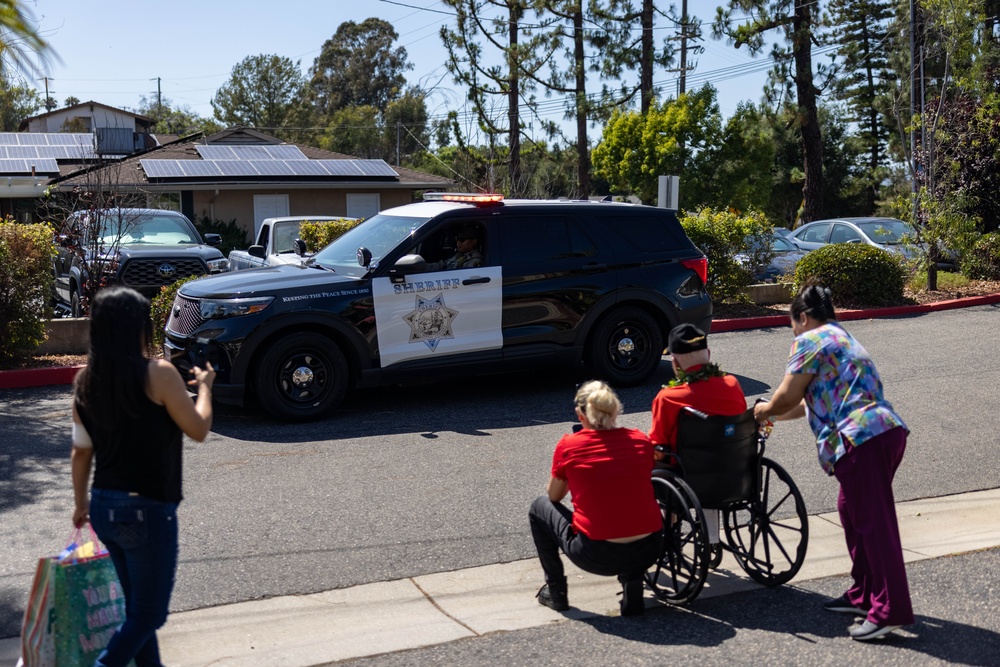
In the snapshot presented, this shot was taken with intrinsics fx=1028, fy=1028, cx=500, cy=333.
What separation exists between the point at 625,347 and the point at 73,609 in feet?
23.4

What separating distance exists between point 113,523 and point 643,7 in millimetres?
27710

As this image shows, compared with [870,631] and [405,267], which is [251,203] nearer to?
[405,267]

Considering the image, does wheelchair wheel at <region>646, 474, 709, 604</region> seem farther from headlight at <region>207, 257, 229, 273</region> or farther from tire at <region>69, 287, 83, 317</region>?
headlight at <region>207, 257, 229, 273</region>

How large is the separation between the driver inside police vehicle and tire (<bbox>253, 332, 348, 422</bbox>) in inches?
50.5

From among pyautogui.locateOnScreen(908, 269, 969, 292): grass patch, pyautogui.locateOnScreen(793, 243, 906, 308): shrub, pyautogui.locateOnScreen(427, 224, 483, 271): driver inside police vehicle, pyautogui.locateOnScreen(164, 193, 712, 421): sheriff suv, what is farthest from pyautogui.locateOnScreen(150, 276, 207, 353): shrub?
pyautogui.locateOnScreen(908, 269, 969, 292): grass patch

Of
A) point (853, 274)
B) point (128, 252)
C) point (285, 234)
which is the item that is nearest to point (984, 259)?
point (853, 274)

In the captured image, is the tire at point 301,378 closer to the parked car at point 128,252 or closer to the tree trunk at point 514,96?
the parked car at point 128,252

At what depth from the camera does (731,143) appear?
27.9 meters

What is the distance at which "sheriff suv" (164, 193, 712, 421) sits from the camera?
8.86 meters

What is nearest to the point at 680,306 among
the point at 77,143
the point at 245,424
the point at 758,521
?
the point at 245,424

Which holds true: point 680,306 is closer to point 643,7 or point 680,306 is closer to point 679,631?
point 679,631

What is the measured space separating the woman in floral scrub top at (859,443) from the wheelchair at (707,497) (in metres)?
0.40

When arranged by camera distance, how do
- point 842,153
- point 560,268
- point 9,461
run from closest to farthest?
point 9,461 < point 560,268 < point 842,153

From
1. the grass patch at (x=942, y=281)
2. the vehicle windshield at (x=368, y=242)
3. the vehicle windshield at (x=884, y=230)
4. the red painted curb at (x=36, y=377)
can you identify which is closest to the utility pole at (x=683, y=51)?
the vehicle windshield at (x=884, y=230)
